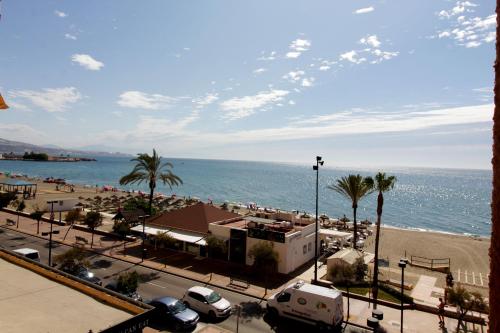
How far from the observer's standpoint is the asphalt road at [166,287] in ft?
61.4

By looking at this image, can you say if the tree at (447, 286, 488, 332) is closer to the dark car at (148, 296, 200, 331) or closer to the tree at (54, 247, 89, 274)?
the dark car at (148, 296, 200, 331)

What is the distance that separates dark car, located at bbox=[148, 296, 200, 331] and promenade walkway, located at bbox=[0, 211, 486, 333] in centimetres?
641

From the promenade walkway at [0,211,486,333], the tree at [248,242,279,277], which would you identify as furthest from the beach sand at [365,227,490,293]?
the tree at [248,242,279,277]

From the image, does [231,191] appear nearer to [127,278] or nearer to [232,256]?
[232,256]

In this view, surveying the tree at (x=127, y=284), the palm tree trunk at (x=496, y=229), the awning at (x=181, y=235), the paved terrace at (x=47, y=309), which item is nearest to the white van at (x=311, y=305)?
the tree at (x=127, y=284)

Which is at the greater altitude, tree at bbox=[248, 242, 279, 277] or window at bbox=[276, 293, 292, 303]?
tree at bbox=[248, 242, 279, 277]

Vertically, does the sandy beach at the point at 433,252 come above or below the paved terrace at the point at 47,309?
below

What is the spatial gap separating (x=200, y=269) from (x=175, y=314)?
35.8 ft

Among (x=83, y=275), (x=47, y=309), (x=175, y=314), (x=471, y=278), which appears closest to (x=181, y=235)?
(x=83, y=275)

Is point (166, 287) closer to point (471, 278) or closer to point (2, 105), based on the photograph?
point (2, 105)

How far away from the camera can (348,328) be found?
62.4 feet

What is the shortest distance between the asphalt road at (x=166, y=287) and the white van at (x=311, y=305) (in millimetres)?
675

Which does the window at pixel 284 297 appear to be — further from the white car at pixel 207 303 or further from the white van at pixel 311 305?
the white car at pixel 207 303

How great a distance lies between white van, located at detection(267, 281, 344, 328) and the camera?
17641mm
